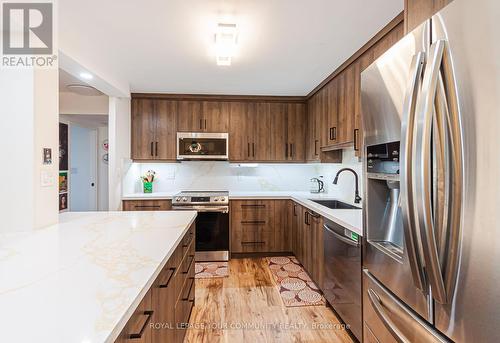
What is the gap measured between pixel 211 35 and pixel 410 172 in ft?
5.97

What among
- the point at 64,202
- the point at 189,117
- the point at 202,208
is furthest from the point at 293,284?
the point at 64,202

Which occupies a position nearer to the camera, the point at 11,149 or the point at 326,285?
the point at 11,149

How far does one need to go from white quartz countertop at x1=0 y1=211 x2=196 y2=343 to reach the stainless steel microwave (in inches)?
Result: 83.6

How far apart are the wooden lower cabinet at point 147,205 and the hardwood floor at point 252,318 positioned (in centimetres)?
118

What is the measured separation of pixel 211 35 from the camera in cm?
202

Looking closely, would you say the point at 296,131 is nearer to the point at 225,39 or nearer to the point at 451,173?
the point at 225,39

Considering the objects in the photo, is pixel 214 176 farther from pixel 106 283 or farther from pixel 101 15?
pixel 106 283

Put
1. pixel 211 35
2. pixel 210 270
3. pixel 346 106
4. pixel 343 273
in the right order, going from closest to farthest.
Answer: pixel 343 273 < pixel 211 35 < pixel 346 106 < pixel 210 270

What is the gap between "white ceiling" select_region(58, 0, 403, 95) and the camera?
1.68m

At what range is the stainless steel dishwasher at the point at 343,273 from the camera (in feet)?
5.61

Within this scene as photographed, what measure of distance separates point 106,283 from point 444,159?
1.18 m

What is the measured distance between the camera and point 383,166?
1253 millimetres

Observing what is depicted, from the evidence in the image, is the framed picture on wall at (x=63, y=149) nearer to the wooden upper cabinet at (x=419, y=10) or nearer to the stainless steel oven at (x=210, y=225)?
the stainless steel oven at (x=210, y=225)

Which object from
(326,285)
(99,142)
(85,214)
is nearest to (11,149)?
(85,214)
